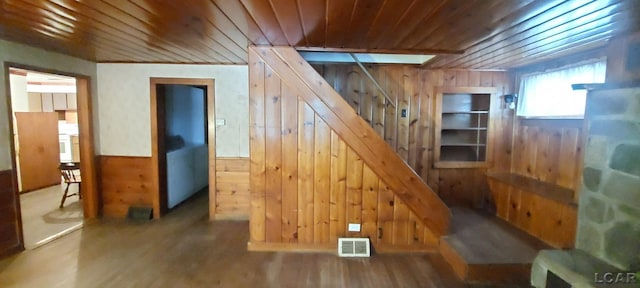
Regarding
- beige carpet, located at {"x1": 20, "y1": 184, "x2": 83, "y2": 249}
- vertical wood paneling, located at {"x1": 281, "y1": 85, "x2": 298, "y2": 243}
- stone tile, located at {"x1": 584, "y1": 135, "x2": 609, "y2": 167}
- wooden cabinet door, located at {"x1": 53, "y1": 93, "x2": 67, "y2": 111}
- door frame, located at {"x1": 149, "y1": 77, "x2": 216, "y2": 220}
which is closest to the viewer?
stone tile, located at {"x1": 584, "y1": 135, "x2": 609, "y2": 167}

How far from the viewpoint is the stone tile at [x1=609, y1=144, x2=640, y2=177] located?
197 cm

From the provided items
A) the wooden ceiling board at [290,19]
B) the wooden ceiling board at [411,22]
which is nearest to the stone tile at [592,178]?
the wooden ceiling board at [411,22]

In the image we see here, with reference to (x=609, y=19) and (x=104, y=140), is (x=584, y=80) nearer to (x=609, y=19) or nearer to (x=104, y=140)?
(x=609, y=19)

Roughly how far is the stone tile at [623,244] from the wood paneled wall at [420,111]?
88.5 inches

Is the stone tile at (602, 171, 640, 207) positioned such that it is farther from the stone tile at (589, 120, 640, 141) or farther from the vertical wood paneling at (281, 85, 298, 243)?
the vertical wood paneling at (281, 85, 298, 243)

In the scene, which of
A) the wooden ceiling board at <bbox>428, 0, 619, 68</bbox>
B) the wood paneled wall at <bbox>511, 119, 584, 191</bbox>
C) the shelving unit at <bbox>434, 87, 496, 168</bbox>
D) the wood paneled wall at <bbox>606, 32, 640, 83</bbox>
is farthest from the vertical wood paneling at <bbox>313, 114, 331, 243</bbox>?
the wood paneled wall at <bbox>511, 119, 584, 191</bbox>

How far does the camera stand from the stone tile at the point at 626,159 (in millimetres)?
1969

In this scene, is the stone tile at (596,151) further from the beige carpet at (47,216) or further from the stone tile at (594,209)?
the beige carpet at (47,216)

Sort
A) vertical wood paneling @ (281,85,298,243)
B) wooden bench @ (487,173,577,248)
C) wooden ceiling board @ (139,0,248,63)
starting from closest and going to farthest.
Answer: wooden ceiling board @ (139,0,248,63) < wooden bench @ (487,173,577,248) < vertical wood paneling @ (281,85,298,243)

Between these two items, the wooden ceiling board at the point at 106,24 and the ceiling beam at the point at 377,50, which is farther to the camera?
the ceiling beam at the point at 377,50

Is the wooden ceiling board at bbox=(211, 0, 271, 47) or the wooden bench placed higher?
the wooden ceiling board at bbox=(211, 0, 271, 47)

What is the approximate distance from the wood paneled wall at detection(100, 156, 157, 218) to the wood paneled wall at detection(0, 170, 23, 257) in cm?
118

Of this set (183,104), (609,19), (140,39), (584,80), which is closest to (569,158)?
(584,80)

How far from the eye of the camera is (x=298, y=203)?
10.7 feet
